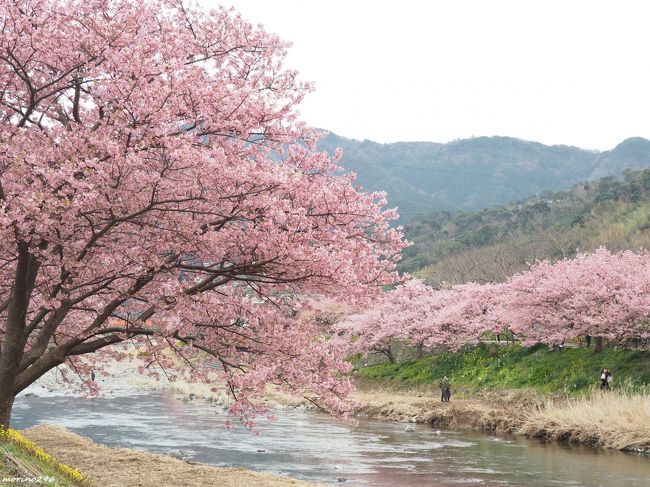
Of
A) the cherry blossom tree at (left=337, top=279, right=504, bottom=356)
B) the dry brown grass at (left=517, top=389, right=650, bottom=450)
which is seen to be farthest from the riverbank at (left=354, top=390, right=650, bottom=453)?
the cherry blossom tree at (left=337, top=279, right=504, bottom=356)

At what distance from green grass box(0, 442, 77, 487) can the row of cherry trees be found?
A: 56.1 ft

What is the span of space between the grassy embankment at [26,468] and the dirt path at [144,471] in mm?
4395

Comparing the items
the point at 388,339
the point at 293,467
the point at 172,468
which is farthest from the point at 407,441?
the point at 388,339

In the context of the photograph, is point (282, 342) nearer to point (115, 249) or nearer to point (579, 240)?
point (115, 249)

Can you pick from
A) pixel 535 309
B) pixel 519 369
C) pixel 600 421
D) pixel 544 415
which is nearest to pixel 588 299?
pixel 535 309

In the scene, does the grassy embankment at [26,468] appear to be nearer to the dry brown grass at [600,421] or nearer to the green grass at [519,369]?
the dry brown grass at [600,421]

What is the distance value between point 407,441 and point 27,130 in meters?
20.3

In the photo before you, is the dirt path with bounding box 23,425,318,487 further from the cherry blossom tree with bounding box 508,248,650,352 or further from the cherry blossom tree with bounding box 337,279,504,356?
the cherry blossom tree with bounding box 337,279,504,356

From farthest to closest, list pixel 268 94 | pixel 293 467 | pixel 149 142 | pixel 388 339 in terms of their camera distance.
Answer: pixel 388 339, pixel 293 467, pixel 268 94, pixel 149 142

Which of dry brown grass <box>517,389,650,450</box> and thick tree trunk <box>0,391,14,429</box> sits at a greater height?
thick tree trunk <box>0,391,14,429</box>

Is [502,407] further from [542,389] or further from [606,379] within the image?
[606,379]

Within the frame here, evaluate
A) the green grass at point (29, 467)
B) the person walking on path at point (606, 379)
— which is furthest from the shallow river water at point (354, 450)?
the green grass at point (29, 467)

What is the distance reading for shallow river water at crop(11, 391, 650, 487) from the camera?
1966 centimetres

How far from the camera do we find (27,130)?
11531 mm
